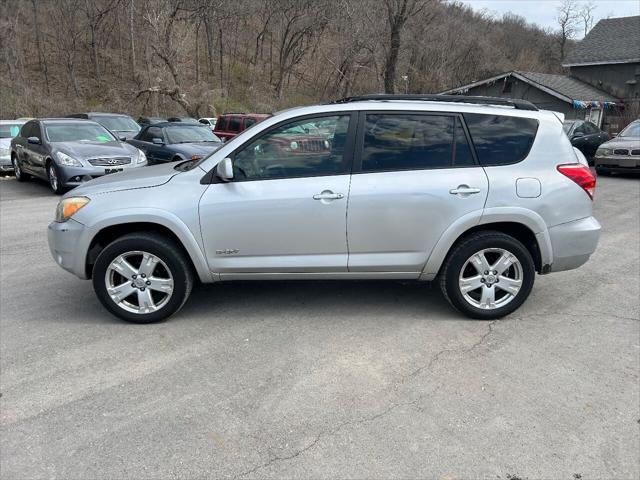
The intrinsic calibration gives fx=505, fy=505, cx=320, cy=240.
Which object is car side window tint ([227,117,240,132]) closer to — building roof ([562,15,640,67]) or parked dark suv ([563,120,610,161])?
parked dark suv ([563,120,610,161])

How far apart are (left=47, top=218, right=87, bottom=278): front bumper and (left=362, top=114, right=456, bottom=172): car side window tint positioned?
2415 mm

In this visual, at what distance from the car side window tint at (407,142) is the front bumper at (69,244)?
241 cm

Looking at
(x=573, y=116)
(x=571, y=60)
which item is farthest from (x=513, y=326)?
(x=571, y=60)

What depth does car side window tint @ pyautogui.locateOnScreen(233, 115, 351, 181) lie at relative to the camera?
4.08m

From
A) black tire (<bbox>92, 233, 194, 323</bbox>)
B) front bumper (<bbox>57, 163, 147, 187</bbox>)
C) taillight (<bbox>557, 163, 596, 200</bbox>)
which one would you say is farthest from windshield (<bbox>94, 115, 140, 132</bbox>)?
taillight (<bbox>557, 163, 596, 200</bbox>)

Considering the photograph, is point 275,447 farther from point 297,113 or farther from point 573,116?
point 573,116

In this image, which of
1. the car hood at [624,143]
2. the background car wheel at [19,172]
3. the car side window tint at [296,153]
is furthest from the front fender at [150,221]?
the car hood at [624,143]

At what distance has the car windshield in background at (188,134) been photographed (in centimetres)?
1258

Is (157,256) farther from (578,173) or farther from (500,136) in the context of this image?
(578,173)

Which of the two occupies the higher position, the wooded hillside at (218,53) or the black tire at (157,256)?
the wooded hillside at (218,53)

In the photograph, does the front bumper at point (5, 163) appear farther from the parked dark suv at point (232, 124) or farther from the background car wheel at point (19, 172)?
the parked dark suv at point (232, 124)

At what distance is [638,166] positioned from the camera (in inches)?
527

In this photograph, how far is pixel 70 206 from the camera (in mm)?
4199

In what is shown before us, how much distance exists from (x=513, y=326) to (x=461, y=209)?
42.9 inches
